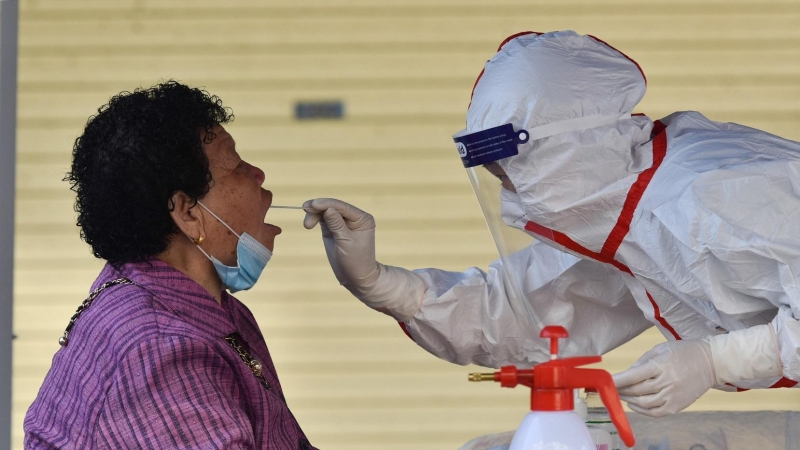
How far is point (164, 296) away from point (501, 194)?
66 cm

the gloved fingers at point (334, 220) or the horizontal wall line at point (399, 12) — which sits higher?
the horizontal wall line at point (399, 12)

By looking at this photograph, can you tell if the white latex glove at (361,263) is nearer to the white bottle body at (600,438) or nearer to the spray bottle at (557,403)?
the white bottle body at (600,438)

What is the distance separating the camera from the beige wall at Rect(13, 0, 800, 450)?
3895 millimetres

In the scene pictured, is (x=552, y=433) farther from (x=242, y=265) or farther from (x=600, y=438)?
(x=242, y=265)

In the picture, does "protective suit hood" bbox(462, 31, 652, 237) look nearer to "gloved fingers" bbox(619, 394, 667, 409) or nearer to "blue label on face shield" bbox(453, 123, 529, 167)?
"blue label on face shield" bbox(453, 123, 529, 167)

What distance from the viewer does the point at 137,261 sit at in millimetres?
1770

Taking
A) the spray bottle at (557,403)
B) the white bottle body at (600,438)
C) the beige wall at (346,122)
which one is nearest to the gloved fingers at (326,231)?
the white bottle body at (600,438)

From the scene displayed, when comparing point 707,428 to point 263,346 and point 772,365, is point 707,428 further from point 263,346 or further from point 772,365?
point 263,346

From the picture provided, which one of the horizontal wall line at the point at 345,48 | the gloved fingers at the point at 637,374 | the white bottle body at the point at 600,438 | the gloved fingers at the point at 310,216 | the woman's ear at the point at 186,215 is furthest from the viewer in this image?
the horizontal wall line at the point at 345,48

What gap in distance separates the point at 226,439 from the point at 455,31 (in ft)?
8.77

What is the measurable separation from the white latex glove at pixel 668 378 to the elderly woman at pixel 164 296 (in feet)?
2.11

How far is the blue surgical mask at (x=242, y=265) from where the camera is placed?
185 centimetres

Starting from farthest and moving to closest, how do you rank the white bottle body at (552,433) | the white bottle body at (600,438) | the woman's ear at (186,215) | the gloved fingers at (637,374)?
1. the woman's ear at (186,215)
2. the white bottle body at (600,438)
3. the gloved fingers at (637,374)
4. the white bottle body at (552,433)

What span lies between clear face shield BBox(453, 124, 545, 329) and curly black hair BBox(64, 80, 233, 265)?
20.1 inches
